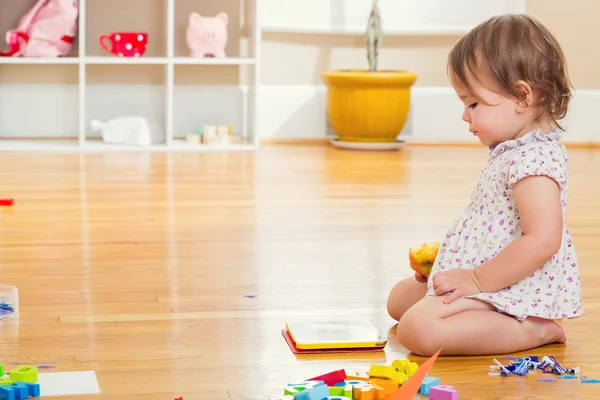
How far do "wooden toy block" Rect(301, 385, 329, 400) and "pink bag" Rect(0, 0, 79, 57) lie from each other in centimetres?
277

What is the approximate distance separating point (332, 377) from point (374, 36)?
9.23ft

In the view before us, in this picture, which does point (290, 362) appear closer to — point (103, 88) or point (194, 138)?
point (194, 138)

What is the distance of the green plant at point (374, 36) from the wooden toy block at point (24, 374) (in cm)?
286

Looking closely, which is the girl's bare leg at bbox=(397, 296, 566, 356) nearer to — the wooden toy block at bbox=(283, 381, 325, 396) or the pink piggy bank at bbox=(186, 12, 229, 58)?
the wooden toy block at bbox=(283, 381, 325, 396)

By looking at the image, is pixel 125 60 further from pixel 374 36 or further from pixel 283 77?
pixel 374 36

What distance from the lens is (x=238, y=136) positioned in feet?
12.6

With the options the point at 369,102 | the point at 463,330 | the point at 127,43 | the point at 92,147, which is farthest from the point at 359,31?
the point at 463,330

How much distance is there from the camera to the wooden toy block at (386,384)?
1.10 meters

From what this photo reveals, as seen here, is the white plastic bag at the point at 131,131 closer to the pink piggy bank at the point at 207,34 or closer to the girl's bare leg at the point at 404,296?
the pink piggy bank at the point at 207,34

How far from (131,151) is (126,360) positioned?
2.37 m

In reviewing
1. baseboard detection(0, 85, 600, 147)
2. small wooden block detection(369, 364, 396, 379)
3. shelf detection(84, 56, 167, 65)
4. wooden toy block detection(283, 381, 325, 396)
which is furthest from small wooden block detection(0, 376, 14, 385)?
baseboard detection(0, 85, 600, 147)

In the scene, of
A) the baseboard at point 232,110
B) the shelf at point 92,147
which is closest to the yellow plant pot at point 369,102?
the baseboard at point 232,110

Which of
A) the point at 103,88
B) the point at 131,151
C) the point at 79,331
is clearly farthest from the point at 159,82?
the point at 79,331

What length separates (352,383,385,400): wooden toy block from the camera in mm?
1077
